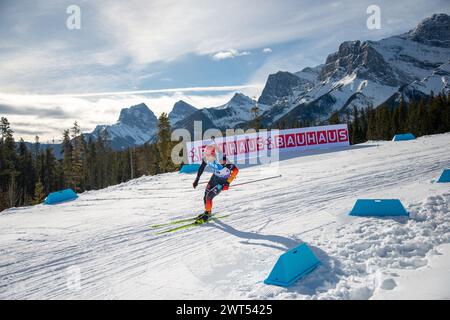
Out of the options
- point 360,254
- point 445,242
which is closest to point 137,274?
point 360,254

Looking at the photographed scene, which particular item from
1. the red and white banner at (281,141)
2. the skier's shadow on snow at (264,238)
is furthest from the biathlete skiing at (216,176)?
the red and white banner at (281,141)

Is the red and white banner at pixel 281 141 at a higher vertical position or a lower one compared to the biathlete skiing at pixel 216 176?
higher

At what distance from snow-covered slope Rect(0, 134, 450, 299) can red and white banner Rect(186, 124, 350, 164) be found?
15.8 metres

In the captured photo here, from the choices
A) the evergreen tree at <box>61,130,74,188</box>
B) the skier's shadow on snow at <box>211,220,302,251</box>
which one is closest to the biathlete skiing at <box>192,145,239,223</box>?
the skier's shadow on snow at <box>211,220,302,251</box>

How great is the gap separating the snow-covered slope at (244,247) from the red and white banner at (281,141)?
15.8m

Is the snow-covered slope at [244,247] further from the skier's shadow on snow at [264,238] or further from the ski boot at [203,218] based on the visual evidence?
the ski boot at [203,218]

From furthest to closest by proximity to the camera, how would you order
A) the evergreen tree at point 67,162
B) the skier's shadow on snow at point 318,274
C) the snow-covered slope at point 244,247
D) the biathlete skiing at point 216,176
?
1. the evergreen tree at point 67,162
2. the biathlete skiing at point 216,176
3. the snow-covered slope at point 244,247
4. the skier's shadow on snow at point 318,274

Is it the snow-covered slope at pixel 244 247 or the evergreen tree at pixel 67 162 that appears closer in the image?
the snow-covered slope at pixel 244 247

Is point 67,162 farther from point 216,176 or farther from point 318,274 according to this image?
point 318,274

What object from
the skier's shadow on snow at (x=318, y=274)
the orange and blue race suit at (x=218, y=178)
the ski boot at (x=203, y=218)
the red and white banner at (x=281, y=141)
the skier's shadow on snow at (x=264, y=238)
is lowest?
the skier's shadow on snow at (x=318, y=274)

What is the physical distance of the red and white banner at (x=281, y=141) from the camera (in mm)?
27344

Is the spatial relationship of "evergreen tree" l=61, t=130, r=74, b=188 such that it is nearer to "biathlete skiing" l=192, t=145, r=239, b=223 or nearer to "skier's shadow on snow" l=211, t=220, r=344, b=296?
"biathlete skiing" l=192, t=145, r=239, b=223
